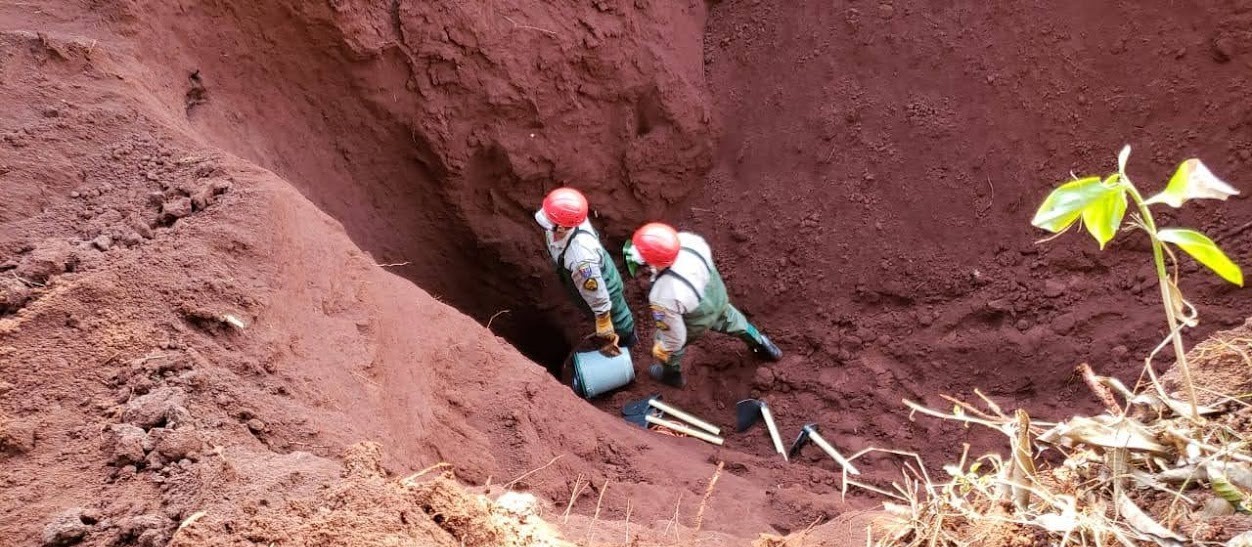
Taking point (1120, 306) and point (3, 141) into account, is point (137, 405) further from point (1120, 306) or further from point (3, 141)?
point (1120, 306)

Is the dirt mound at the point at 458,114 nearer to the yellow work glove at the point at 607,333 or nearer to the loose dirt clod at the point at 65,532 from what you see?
the yellow work glove at the point at 607,333

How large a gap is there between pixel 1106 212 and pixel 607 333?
429cm

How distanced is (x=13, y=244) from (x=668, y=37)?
4495 mm

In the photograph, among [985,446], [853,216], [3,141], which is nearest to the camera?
[3,141]

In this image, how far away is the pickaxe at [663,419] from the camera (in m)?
5.63

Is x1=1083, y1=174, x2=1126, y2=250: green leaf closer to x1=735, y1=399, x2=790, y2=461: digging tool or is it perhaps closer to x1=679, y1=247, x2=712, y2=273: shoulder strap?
x1=679, y1=247, x2=712, y2=273: shoulder strap

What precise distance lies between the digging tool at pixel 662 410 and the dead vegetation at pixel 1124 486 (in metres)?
3.29

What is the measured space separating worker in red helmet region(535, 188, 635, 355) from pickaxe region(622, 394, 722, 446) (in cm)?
41

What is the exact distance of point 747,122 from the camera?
6.74 meters

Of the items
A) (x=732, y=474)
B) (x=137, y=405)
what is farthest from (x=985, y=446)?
(x=137, y=405)

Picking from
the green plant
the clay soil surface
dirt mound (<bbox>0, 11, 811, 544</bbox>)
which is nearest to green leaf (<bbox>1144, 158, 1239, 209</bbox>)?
the green plant

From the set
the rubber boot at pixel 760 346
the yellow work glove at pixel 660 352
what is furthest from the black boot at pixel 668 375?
the rubber boot at pixel 760 346

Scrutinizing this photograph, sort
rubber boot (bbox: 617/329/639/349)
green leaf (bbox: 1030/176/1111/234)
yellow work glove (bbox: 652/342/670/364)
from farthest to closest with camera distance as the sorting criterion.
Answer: rubber boot (bbox: 617/329/639/349), yellow work glove (bbox: 652/342/670/364), green leaf (bbox: 1030/176/1111/234)

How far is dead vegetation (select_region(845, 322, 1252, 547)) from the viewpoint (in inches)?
81.5
